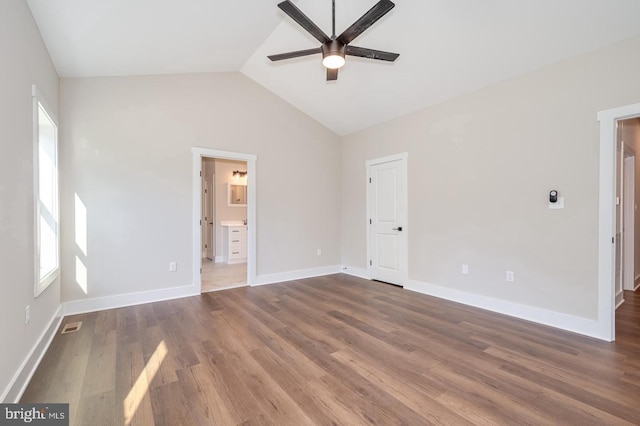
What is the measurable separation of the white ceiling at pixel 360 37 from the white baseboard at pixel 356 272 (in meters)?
3.01

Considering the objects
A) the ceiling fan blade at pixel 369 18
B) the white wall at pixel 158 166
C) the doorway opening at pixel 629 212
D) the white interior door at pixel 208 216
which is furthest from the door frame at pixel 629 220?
the white interior door at pixel 208 216

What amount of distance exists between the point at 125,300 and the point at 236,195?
4037mm

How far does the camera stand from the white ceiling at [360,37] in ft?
8.84

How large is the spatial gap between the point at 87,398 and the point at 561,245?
4403 millimetres

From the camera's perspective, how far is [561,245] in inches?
124

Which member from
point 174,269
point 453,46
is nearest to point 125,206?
point 174,269

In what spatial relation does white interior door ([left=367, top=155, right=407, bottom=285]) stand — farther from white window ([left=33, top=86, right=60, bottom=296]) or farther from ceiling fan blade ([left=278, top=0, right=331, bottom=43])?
white window ([left=33, top=86, right=60, bottom=296])

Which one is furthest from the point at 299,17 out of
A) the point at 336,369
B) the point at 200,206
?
the point at 200,206

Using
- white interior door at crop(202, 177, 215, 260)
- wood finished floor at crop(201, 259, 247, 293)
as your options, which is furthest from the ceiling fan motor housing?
white interior door at crop(202, 177, 215, 260)

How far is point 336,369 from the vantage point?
7.69 feet

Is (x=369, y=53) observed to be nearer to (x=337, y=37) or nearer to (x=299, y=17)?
(x=337, y=37)

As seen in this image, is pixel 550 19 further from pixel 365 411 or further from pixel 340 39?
pixel 365 411

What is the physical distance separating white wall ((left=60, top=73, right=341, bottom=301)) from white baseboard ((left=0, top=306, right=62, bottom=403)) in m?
0.90

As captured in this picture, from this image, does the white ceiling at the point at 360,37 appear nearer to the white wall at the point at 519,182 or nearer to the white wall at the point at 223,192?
the white wall at the point at 519,182
